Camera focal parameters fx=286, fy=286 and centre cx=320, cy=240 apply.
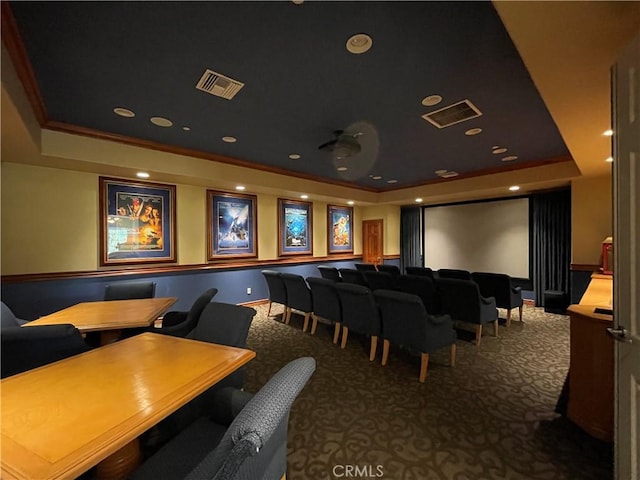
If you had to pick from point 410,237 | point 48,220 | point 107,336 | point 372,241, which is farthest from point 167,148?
point 410,237

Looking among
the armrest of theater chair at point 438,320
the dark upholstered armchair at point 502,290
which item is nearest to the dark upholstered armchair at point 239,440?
the armrest of theater chair at point 438,320

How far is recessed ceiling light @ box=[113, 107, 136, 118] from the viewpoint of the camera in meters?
3.00

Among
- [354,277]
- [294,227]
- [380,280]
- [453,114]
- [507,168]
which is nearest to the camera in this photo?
[453,114]

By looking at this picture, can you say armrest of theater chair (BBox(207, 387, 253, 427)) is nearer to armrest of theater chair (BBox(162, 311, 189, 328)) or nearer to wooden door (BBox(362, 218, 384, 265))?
armrest of theater chair (BBox(162, 311, 189, 328))

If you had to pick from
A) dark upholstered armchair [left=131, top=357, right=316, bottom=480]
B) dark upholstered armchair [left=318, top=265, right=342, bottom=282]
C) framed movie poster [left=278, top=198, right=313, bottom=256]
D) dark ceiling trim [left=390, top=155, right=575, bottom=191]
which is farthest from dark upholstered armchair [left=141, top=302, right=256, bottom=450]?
dark ceiling trim [left=390, top=155, right=575, bottom=191]

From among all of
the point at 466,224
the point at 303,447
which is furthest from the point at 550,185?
the point at 303,447

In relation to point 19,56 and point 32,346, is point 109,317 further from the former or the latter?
point 19,56

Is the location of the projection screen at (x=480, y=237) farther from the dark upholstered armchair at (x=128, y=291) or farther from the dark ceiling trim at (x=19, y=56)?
the dark ceiling trim at (x=19, y=56)

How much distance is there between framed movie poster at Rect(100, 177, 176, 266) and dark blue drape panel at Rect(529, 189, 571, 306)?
23.6 ft

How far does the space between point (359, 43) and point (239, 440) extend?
91.2 inches

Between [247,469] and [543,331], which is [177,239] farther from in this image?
[543,331]

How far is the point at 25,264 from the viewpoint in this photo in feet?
12.2

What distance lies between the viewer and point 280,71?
92.0 inches

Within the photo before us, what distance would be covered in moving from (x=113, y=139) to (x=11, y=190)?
1.38 meters
